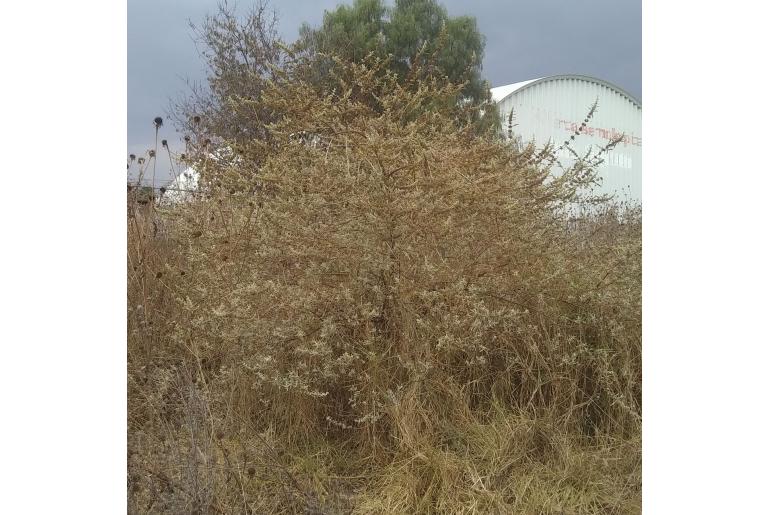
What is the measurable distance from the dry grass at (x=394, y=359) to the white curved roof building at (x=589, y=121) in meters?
0.54

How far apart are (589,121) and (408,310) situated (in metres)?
1.76

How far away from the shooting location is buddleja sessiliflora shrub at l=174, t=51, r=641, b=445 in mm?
2396

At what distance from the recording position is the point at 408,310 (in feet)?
7.97

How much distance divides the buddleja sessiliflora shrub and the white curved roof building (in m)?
0.51

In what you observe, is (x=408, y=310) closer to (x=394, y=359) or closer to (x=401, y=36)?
(x=394, y=359)

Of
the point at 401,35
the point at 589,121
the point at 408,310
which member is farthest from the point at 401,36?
the point at 408,310

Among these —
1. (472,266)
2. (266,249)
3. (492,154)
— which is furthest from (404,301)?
(492,154)

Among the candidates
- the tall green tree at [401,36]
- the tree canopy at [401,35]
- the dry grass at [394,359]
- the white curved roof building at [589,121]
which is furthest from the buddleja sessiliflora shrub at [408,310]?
the tree canopy at [401,35]

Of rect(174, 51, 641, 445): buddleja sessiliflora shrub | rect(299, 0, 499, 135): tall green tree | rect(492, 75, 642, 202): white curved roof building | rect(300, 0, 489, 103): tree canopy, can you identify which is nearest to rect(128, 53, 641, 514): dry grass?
rect(174, 51, 641, 445): buddleja sessiliflora shrub

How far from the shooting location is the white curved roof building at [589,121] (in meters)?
3.03

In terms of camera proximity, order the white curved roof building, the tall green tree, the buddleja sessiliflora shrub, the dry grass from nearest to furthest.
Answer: the dry grass, the buddleja sessiliflora shrub, the white curved roof building, the tall green tree

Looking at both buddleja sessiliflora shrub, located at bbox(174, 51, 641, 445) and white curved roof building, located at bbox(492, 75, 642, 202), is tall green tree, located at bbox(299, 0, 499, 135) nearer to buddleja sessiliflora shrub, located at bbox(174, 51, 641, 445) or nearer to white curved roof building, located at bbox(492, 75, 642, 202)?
white curved roof building, located at bbox(492, 75, 642, 202)
